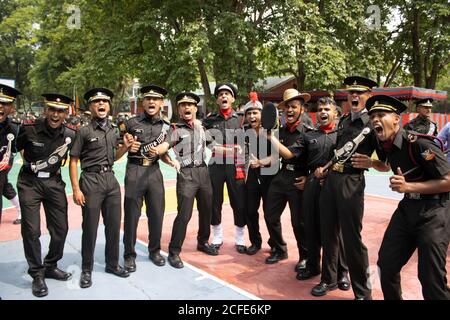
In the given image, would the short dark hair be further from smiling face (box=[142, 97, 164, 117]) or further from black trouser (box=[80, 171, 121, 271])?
black trouser (box=[80, 171, 121, 271])

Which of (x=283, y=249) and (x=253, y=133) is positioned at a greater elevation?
(x=253, y=133)

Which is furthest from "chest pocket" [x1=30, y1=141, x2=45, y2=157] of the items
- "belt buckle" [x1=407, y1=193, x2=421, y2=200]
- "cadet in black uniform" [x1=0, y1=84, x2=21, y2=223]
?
"belt buckle" [x1=407, y1=193, x2=421, y2=200]

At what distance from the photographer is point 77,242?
6.11 meters

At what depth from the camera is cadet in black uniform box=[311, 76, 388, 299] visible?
3.93m

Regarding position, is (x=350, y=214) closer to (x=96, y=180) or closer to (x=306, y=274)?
(x=306, y=274)

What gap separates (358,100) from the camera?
408 centimetres

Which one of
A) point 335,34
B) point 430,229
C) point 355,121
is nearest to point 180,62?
point 335,34

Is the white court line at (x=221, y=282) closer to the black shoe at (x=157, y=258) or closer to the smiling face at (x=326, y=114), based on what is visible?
the black shoe at (x=157, y=258)

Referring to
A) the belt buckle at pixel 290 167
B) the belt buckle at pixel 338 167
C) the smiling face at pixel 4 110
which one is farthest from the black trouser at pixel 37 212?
the belt buckle at pixel 338 167

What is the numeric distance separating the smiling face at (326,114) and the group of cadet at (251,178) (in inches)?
0.6

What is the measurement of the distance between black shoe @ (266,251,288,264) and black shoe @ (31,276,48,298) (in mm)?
2844
